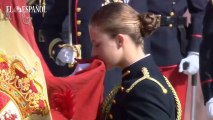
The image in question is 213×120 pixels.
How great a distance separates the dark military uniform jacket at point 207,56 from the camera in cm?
309

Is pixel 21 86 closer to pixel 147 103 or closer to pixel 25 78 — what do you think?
pixel 25 78

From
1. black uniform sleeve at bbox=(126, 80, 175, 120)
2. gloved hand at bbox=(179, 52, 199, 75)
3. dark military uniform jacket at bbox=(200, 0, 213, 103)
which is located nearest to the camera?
black uniform sleeve at bbox=(126, 80, 175, 120)

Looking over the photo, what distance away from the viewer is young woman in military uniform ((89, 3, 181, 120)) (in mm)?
2113

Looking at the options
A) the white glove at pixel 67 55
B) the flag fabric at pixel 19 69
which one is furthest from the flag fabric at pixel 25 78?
the white glove at pixel 67 55

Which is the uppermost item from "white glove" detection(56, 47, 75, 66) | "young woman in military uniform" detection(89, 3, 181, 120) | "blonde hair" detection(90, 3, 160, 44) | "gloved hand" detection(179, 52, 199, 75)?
"blonde hair" detection(90, 3, 160, 44)

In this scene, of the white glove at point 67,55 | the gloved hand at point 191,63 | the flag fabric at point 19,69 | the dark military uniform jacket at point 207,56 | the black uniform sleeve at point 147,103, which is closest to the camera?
Answer: the flag fabric at point 19,69

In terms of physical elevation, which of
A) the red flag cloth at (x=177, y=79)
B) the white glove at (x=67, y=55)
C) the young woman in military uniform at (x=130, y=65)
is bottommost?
the red flag cloth at (x=177, y=79)

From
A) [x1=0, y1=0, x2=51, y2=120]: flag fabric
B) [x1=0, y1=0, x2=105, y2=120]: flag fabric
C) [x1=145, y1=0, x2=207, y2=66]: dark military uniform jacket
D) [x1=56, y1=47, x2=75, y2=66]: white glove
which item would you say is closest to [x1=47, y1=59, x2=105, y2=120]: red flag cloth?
[x1=0, y1=0, x2=105, y2=120]: flag fabric

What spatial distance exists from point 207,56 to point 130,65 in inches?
38.5

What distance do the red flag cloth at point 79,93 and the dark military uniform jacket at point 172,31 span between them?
1.13m

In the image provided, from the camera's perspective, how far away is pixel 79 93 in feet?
7.39

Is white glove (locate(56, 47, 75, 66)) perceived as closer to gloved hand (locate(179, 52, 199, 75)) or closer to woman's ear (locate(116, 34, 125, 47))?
gloved hand (locate(179, 52, 199, 75))

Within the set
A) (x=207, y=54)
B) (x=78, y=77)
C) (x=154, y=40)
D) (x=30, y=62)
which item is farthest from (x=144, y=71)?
(x=154, y=40)

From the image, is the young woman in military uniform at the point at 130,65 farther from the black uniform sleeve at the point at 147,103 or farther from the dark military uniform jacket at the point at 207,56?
the dark military uniform jacket at the point at 207,56
